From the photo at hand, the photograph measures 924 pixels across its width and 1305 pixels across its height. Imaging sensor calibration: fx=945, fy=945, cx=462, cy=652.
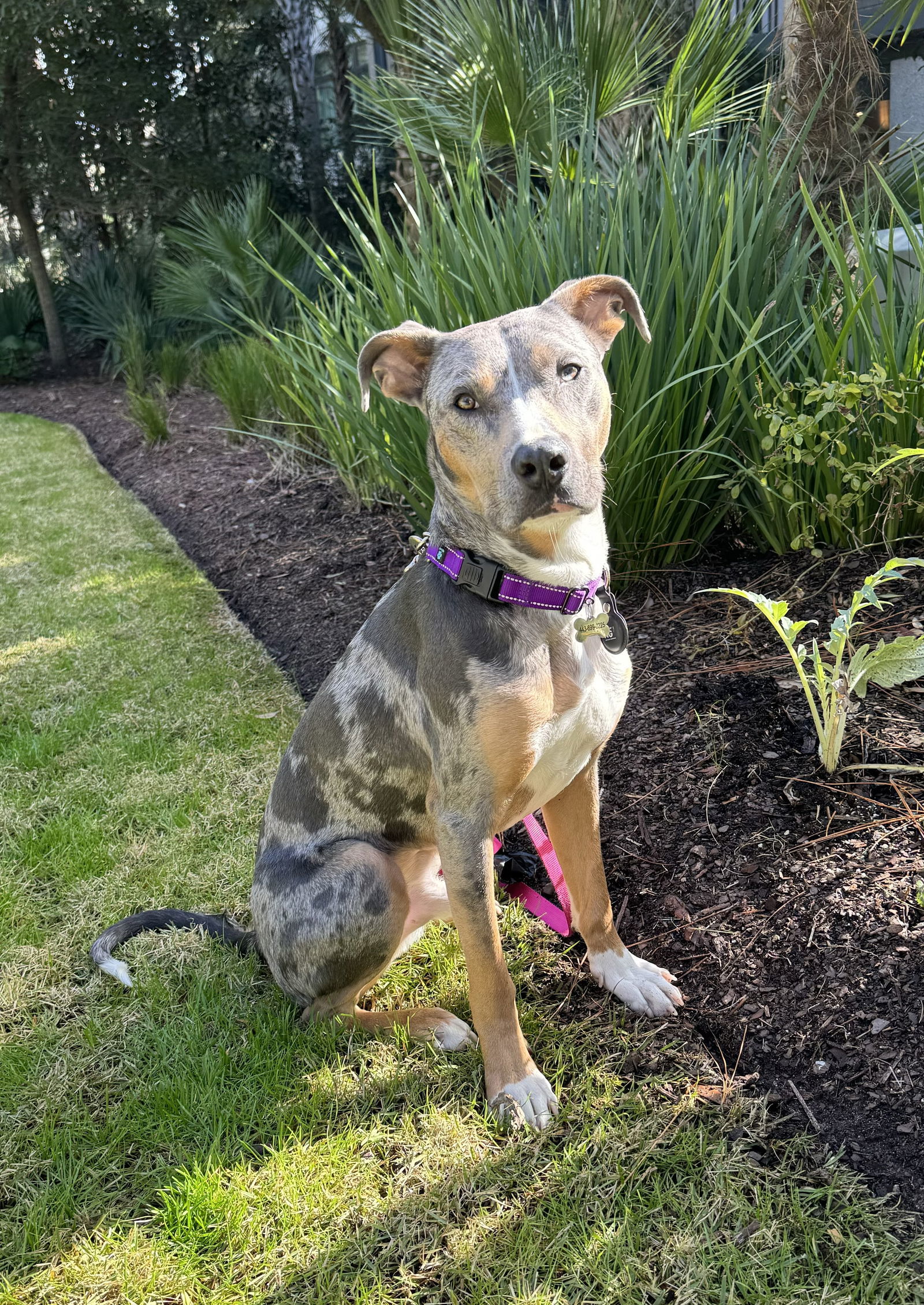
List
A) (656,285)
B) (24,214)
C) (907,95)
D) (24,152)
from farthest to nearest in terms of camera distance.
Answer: (24,214)
(24,152)
(907,95)
(656,285)

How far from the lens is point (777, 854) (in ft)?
8.85

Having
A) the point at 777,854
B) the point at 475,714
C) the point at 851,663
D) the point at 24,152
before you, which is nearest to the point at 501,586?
the point at 475,714

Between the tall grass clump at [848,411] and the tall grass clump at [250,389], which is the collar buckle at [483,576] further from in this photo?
the tall grass clump at [250,389]

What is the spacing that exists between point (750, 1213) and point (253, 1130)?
1.18 meters

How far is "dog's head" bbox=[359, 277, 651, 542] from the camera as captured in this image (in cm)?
202

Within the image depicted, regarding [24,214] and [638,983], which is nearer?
[638,983]

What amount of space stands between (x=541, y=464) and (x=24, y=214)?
50.6ft

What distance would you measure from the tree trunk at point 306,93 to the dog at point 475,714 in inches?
561

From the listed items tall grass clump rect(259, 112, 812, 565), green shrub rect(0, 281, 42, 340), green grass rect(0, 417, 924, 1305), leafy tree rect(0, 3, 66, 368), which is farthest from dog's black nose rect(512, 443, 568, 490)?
green shrub rect(0, 281, 42, 340)

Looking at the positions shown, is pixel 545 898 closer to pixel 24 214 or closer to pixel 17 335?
pixel 17 335

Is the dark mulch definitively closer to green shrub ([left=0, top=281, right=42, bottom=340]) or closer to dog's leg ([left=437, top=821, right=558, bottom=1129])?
dog's leg ([left=437, top=821, right=558, bottom=1129])

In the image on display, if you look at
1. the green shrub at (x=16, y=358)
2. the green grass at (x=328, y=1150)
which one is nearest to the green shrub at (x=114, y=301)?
the green shrub at (x=16, y=358)

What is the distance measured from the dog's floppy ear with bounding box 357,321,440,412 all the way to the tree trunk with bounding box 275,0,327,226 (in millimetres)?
14053

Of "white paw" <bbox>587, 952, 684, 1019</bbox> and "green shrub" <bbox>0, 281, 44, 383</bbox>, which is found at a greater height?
"green shrub" <bbox>0, 281, 44, 383</bbox>
